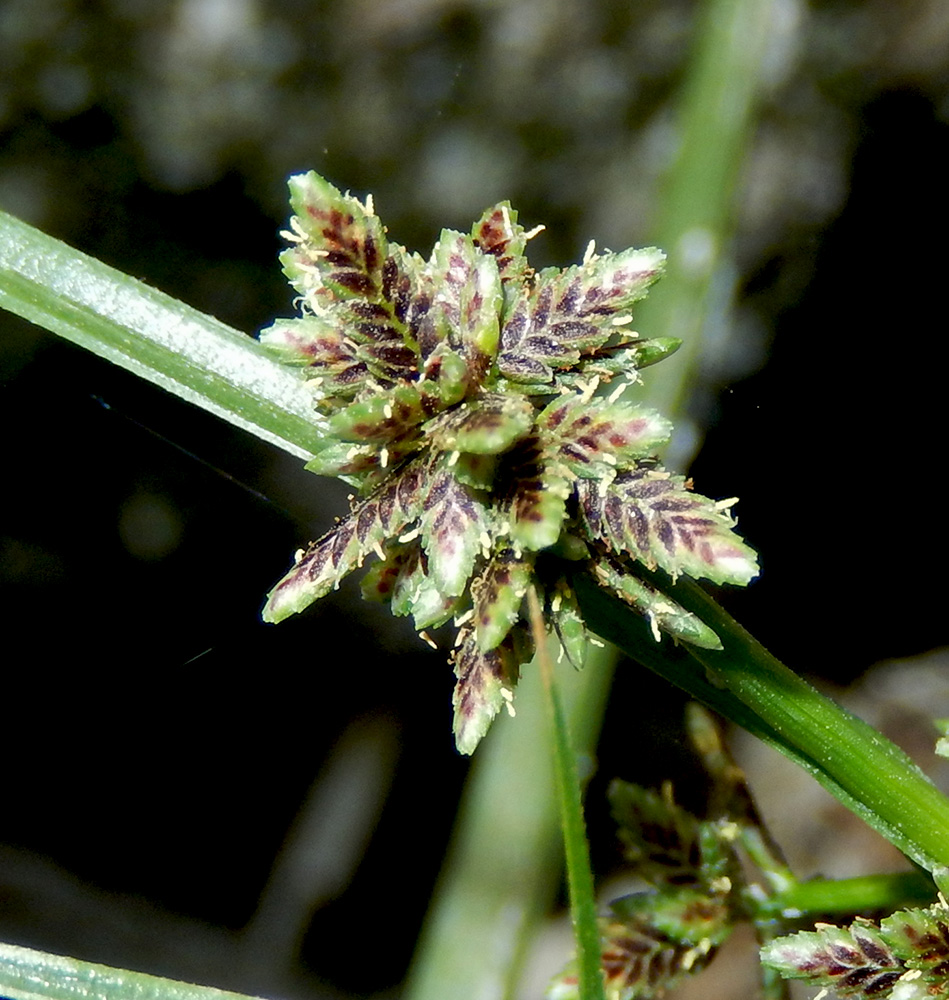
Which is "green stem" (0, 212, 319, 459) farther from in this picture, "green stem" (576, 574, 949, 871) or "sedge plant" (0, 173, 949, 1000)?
"green stem" (576, 574, 949, 871)

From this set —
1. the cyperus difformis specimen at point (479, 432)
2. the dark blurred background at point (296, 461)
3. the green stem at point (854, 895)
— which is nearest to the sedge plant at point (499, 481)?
the cyperus difformis specimen at point (479, 432)

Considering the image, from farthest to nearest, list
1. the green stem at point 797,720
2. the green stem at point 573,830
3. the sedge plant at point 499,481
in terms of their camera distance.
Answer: the green stem at point 797,720
the sedge plant at point 499,481
the green stem at point 573,830

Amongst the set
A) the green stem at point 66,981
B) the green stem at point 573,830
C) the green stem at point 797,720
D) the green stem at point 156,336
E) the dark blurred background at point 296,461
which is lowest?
the green stem at point 66,981

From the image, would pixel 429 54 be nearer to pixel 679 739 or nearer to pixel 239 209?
pixel 239 209

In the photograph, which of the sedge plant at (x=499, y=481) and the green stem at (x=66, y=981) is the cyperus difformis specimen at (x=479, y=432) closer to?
the sedge plant at (x=499, y=481)

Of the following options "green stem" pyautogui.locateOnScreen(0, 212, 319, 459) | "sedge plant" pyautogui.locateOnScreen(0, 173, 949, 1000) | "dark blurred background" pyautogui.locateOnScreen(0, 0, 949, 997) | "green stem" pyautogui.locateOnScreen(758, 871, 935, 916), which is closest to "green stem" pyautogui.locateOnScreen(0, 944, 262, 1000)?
"sedge plant" pyautogui.locateOnScreen(0, 173, 949, 1000)

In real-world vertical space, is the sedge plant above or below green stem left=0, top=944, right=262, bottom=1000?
above

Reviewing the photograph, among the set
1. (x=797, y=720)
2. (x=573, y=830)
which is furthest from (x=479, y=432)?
(x=797, y=720)

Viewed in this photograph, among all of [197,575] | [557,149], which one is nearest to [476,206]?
[557,149]
